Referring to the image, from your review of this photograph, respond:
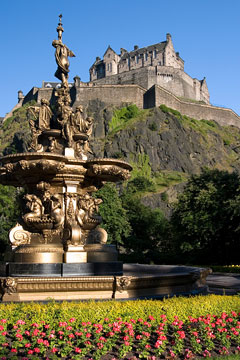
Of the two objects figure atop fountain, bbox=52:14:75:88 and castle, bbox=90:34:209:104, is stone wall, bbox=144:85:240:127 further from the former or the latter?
figure atop fountain, bbox=52:14:75:88

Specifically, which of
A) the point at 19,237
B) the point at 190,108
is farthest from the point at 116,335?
the point at 190,108

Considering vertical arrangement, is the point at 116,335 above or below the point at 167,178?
below

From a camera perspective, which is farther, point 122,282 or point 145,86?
point 145,86

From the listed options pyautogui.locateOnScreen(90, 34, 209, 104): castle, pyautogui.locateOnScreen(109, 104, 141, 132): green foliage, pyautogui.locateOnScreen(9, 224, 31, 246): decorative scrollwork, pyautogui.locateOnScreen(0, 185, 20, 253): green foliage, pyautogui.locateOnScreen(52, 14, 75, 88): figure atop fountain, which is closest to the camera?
pyautogui.locateOnScreen(9, 224, 31, 246): decorative scrollwork

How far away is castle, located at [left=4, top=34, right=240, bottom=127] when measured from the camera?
94.8 meters

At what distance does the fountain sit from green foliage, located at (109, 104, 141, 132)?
7854cm

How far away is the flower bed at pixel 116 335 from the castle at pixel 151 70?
9651cm

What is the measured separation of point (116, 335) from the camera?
20.0ft

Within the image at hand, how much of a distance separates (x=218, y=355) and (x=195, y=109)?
9940cm

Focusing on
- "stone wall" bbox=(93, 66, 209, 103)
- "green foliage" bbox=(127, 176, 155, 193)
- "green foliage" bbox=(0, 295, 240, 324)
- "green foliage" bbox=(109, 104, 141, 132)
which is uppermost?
"stone wall" bbox=(93, 66, 209, 103)

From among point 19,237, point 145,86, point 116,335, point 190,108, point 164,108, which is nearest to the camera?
point 116,335

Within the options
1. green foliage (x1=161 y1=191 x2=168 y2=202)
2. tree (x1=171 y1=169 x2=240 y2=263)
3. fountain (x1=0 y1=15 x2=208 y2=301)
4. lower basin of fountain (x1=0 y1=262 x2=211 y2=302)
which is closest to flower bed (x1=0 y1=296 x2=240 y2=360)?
lower basin of fountain (x1=0 y1=262 x2=211 y2=302)

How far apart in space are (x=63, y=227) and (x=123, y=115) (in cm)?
8367

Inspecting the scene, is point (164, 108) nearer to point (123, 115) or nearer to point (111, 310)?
point (123, 115)
